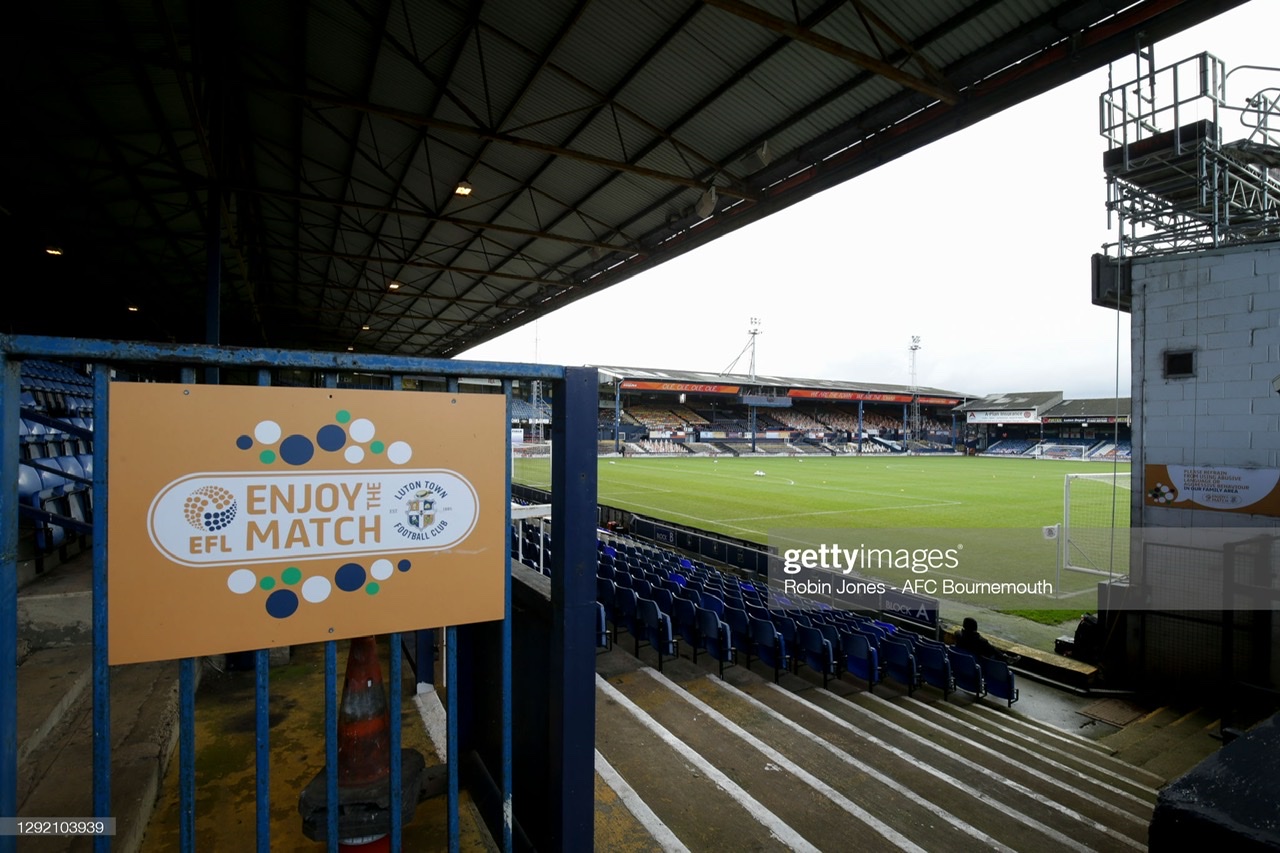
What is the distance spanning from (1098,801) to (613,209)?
12432 millimetres

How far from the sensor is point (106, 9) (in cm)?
770

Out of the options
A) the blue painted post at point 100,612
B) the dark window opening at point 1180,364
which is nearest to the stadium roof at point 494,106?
the dark window opening at point 1180,364

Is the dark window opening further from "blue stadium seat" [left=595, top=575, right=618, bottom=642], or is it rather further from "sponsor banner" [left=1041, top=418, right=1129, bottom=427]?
"sponsor banner" [left=1041, top=418, right=1129, bottom=427]

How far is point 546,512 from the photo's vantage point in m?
8.04

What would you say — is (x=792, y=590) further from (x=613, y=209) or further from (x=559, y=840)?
(x=559, y=840)

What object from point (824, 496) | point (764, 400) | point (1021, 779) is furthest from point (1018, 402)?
point (1021, 779)

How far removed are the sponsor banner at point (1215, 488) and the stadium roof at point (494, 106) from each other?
643cm

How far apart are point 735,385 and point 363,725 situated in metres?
67.8

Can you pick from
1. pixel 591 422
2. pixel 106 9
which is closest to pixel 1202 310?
pixel 591 422

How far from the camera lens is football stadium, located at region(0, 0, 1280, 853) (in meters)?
1.69

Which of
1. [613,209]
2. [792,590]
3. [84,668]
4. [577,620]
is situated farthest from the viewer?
[613,209]

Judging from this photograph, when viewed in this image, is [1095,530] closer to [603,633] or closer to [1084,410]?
[603,633]

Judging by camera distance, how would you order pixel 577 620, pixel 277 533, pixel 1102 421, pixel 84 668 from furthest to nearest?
pixel 1102 421, pixel 84 668, pixel 577 620, pixel 277 533

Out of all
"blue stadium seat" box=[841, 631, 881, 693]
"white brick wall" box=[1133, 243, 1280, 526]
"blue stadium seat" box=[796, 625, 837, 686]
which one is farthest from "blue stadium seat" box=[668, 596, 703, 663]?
"white brick wall" box=[1133, 243, 1280, 526]
